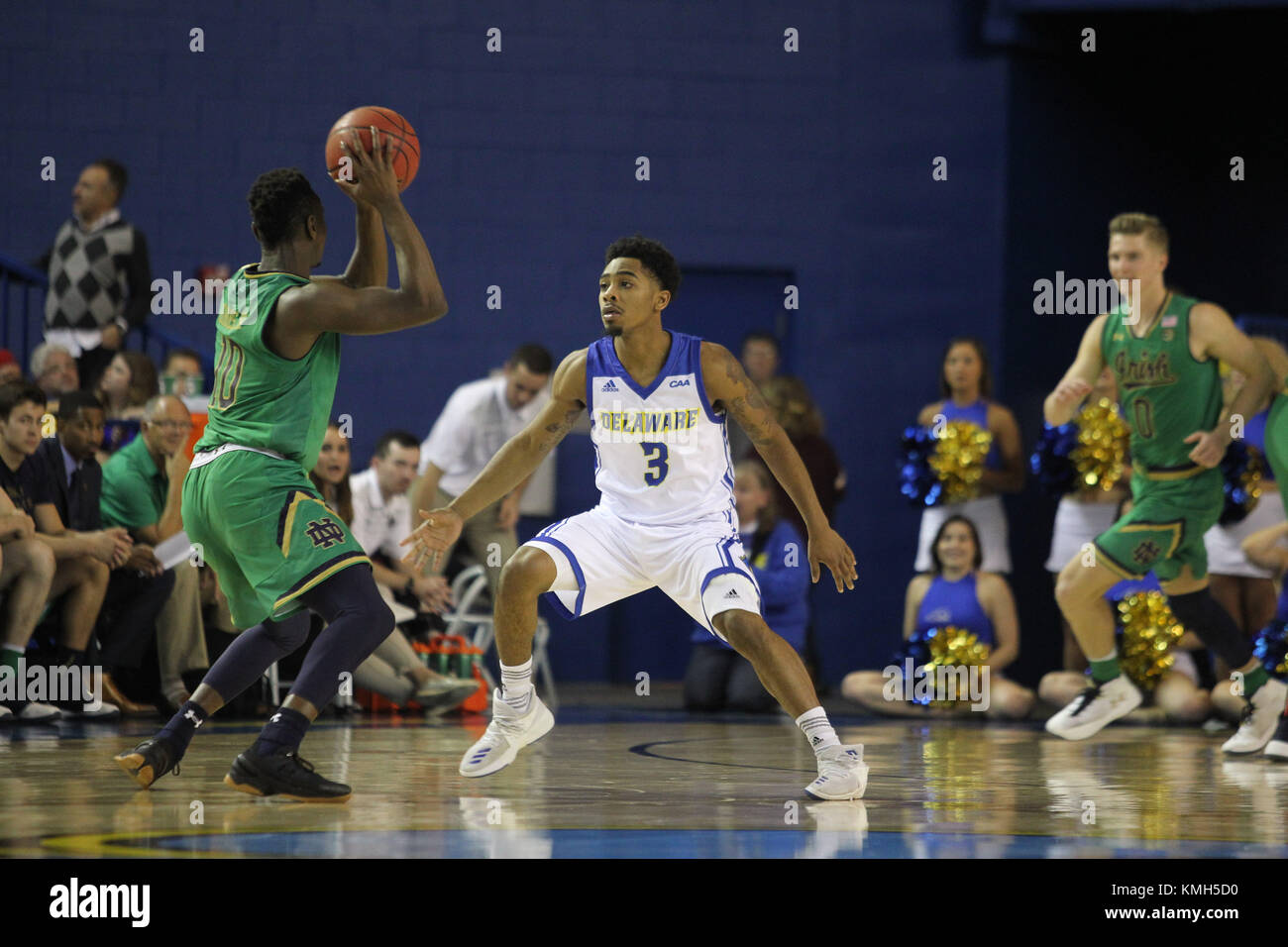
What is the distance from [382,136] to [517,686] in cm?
188

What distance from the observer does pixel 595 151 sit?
478 inches

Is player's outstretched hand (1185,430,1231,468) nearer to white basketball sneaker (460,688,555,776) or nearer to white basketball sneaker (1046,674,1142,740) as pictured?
white basketball sneaker (1046,674,1142,740)

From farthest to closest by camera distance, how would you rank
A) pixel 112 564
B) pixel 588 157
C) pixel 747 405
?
pixel 588 157 → pixel 112 564 → pixel 747 405

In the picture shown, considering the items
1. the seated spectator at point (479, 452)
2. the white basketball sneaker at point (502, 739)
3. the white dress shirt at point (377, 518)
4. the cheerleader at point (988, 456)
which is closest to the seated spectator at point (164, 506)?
Answer: the white dress shirt at point (377, 518)

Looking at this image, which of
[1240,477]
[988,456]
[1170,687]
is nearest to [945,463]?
[988,456]

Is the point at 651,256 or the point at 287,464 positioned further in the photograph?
the point at 651,256

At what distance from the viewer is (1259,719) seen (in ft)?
24.2

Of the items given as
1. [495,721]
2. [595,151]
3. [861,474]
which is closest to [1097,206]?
[861,474]

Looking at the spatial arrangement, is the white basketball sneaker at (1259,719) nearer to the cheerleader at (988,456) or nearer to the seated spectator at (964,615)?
→ the seated spectator at (964,615)

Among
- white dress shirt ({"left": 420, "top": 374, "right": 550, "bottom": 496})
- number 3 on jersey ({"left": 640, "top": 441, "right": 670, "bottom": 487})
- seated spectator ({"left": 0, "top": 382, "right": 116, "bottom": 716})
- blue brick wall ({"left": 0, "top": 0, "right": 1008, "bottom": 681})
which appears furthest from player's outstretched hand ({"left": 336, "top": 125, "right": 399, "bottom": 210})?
blue brick wall ({"left": 0, "top": 0, "right": 1008, "bottom": 681})

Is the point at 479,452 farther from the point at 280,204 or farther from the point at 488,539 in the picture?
the point at 280,204

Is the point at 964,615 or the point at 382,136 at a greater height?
the point at 382,136

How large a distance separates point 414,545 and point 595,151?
7127mm
